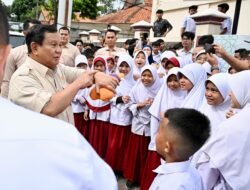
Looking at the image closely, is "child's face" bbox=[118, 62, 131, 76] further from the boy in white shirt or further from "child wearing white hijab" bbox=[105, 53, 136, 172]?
the boy in white shirt

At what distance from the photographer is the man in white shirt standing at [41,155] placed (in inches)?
29.4

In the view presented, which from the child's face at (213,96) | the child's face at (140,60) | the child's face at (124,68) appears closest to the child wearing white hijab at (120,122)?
the child's face at (124,68)

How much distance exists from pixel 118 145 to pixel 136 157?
426mm

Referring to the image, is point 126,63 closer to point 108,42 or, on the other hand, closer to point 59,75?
point 108,42

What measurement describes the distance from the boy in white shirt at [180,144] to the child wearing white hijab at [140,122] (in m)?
2.12

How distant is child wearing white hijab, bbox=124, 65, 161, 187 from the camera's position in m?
4.83

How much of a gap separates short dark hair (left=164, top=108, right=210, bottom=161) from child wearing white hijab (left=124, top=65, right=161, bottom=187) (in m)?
2.12

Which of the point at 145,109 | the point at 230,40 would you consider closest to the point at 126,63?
the point at 145,109

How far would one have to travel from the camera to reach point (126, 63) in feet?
17.6

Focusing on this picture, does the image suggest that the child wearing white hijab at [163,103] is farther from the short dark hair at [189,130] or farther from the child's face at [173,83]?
the short dark hair at [189,130]

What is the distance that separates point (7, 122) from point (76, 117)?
17.2 ft

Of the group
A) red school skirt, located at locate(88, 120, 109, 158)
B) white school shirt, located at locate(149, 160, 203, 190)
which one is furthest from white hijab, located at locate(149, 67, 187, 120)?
white school shirt, located at locate(149, 160, 203, 190)

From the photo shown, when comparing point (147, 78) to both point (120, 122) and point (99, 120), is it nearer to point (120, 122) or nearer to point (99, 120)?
point (120, 122)

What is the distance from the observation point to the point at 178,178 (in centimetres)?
246
